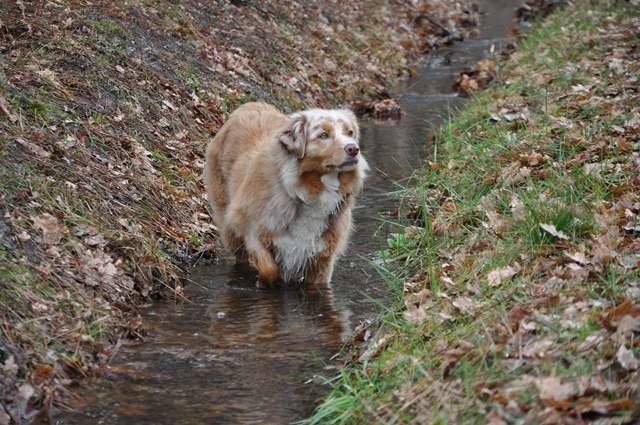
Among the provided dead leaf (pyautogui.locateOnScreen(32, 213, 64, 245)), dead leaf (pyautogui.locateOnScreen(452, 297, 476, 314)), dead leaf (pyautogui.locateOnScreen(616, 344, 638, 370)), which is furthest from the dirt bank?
dead leaf (pyautogui.locateOnScreen(616, 344, 638, 370))

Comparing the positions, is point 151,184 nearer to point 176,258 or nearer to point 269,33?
point 176,258

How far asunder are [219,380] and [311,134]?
8.58ft

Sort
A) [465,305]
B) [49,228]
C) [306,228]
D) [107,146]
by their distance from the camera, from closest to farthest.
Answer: [465,305]
[49,228]
[306,228]
[107,146]

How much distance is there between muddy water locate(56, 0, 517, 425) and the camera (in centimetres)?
535

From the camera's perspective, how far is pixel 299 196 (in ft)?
25.5

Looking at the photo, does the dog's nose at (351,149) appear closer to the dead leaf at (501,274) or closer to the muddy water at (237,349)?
the muddy water at (237,349)

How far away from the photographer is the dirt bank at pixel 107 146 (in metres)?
5.88

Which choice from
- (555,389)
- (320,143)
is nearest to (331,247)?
(320,143)

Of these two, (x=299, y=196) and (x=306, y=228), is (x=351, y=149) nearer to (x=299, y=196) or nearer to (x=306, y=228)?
(x=299, y=196)

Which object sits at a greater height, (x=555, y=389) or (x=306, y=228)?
(x=555, y=389)

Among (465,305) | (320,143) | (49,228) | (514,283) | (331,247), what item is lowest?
(331,247)

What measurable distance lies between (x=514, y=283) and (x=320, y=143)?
243 cm

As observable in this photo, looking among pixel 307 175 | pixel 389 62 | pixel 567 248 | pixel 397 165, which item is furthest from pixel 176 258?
pixel 389 62

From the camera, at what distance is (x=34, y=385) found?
5203 millimetres
